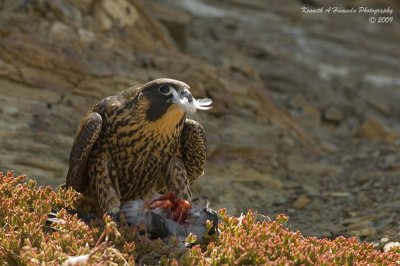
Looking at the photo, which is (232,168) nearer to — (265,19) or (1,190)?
(1,190)

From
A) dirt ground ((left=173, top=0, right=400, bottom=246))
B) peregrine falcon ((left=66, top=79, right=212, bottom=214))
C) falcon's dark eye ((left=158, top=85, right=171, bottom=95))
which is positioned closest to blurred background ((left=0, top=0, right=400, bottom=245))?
dirt ground ((left=173, top=0, right=400, bottom=246))

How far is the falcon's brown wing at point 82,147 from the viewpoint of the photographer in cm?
695

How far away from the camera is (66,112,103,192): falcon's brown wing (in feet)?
22.8

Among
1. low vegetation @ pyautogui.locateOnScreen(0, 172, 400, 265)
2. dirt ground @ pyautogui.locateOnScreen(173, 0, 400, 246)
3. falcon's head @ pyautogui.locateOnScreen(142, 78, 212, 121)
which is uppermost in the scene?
falcon's head @ pyautogui.locateOnScreen(142, 78, 212, 121)

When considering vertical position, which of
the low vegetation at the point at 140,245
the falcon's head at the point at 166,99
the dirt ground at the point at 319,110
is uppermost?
the falcon's head at the point at 166,99

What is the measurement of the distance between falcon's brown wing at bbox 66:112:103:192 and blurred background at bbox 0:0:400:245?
7.45ft

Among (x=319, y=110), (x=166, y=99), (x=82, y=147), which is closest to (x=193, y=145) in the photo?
(x=166, y=99)

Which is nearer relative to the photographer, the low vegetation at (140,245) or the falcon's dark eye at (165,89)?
the low vegetation at (140,245)

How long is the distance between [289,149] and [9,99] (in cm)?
549

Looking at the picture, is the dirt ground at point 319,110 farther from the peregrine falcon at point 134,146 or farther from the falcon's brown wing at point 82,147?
the falcon's brown wing at point 82,147

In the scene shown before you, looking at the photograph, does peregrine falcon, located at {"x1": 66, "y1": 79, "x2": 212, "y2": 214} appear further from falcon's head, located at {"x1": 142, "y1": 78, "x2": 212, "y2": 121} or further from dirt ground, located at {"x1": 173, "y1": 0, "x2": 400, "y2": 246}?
dirt ground, located at {"x1": 173, "y1": 0, "x2": 400, "y2": 246}

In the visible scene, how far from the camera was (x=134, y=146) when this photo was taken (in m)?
6.94

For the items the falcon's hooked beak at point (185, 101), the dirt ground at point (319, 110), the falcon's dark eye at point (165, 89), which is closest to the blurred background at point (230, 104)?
the dirt ground at point (319, 110)

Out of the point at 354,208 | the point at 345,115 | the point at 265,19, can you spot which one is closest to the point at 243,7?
the point at 265,19
